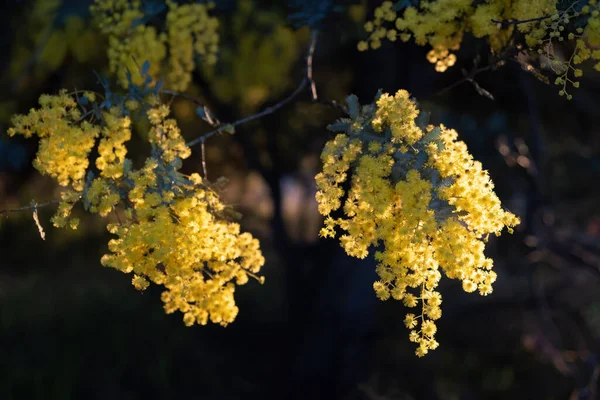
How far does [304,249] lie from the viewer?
5.93 m

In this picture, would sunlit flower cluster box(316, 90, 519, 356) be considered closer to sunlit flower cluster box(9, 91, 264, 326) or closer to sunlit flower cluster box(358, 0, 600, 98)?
sunlit flower cluster box(9, 91, 264, 326)

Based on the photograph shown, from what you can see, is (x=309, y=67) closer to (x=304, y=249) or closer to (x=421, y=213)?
(x=421, y=213)

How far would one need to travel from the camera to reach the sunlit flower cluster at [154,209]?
238 centimetres

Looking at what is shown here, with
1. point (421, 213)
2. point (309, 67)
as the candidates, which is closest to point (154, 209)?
point (421, 213)

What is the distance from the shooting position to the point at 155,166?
246cm

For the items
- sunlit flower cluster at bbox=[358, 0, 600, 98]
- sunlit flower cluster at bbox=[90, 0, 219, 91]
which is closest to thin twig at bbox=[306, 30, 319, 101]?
sunlit flower cluster at bbox=[358, 0, 600, 98]

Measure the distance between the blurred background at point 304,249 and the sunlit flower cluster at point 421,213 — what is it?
155 cm

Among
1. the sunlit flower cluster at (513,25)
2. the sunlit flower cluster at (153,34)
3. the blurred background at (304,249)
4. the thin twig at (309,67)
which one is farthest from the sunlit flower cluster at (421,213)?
the sunlit flower cluster at (153,34)

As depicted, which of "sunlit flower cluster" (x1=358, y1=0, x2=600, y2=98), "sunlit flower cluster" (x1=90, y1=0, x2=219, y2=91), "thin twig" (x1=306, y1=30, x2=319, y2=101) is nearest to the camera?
"sunlit flower cluster" (x1=358, y1=0, x2=600, y2=98)

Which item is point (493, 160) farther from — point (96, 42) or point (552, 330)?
point (96, 42)

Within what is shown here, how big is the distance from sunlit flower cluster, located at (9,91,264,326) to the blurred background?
4.93ft

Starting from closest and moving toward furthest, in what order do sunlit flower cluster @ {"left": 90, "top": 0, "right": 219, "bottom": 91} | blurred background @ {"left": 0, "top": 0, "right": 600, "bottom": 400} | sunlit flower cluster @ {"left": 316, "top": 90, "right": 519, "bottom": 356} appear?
sunlit flower cluster @ {"left": 316, "top": 90, "right": 519, "bottom": 356} → sunlit flower cluster @ {"left": 90, "top": 0, "right": 219, "bottom": 91} → blurred background @ {"left": 0, "top": 0, "right": 600, "bottom": 400}

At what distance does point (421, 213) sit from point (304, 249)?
3851mm

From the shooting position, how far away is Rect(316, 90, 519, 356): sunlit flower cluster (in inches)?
85.0
